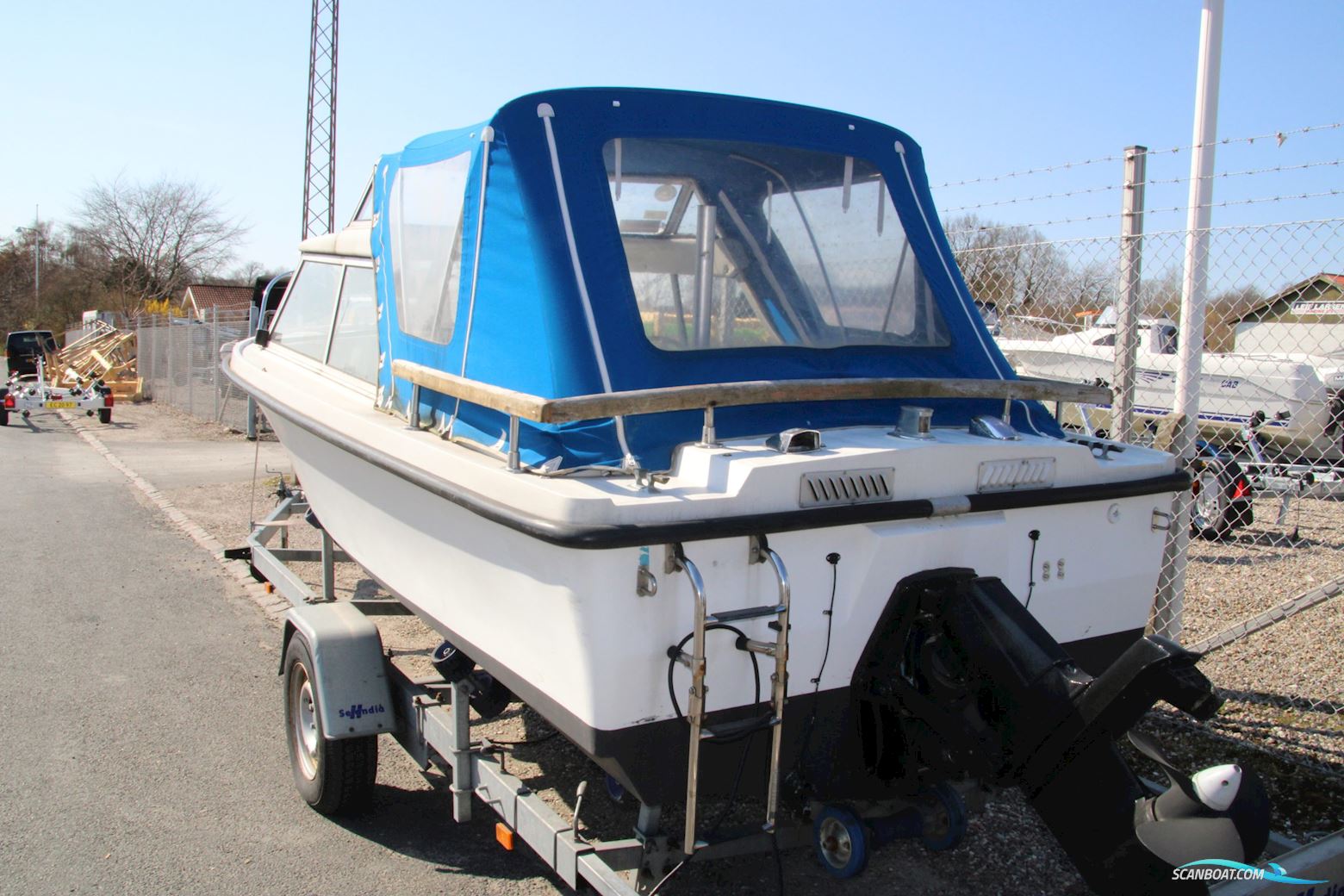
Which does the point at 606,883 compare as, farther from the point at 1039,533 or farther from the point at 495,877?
the point at 1039,533

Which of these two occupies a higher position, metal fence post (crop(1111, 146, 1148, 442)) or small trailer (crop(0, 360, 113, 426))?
metal fence post (crop(1111, 146, 1148, 442))

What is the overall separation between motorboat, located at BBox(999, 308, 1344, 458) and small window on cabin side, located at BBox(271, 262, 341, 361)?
5347 millimetres

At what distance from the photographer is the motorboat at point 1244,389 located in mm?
8734

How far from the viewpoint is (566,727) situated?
2.79 metres

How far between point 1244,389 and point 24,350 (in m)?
22.5

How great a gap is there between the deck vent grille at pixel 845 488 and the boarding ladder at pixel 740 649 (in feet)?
0.62

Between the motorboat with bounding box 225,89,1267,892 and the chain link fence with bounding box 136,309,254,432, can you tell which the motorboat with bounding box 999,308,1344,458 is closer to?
the motorboat with bounding box 225,89,1267,892

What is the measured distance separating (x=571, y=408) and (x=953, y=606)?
1.18 metres

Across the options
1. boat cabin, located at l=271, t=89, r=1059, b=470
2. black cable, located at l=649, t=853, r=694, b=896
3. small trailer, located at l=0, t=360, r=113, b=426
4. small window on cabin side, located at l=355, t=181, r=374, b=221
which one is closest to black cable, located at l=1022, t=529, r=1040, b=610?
boat cabin, located at l=271, t=89, r=1059, b=470

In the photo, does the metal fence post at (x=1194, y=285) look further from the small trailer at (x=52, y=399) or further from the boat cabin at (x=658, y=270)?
the small trailer at (x=52, y=399)

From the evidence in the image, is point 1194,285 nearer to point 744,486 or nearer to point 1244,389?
point 744,486

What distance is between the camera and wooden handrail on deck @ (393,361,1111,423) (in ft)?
8.77

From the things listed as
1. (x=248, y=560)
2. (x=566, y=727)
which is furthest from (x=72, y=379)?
(x=566, y=727)

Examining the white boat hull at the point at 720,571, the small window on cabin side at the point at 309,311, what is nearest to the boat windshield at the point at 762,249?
the white boat hull at the point at 720,571
